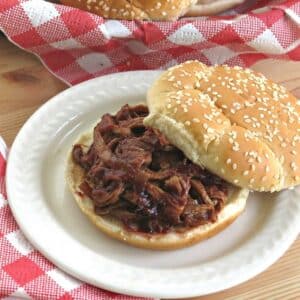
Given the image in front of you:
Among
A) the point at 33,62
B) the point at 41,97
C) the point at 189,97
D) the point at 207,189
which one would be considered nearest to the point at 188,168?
the point at 207,189

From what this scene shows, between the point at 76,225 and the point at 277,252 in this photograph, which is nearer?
the point at 277,252

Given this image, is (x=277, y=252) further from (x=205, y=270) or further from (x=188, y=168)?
(x=188, y=168)

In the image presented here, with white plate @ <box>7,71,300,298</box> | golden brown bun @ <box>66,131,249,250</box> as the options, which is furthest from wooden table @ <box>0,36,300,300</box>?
golden brown bun @ <box>66,131,249,250</box>

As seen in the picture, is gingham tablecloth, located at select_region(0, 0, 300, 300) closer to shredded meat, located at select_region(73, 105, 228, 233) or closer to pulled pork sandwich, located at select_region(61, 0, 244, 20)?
pulled pork sandwich, located at select_region(61, 0, 244, 20)

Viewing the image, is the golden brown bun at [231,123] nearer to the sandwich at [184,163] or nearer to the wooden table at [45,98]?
the sandwich at [184,163]

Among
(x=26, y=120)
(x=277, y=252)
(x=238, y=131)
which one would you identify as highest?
(x=238, y=131)

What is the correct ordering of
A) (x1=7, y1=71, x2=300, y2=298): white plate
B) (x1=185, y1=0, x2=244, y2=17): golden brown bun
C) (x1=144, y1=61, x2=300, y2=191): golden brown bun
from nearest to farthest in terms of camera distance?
(x1=7, y1=71, x2=300, y2=298): white plate → (x1=144, y1=61, x2=300, y2=191): golden brown bun → (x1=185, y1=0, x2=244, y2=17): golden brown bun

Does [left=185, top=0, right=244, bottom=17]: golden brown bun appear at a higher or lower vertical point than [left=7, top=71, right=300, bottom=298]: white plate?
higher

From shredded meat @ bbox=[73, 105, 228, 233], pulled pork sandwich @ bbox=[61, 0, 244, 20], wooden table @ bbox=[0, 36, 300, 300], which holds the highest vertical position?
pulled pork sandwich @ bbox=[61, 0, 244, 20]

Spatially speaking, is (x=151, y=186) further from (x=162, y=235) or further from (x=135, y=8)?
(x=135, y=8)
